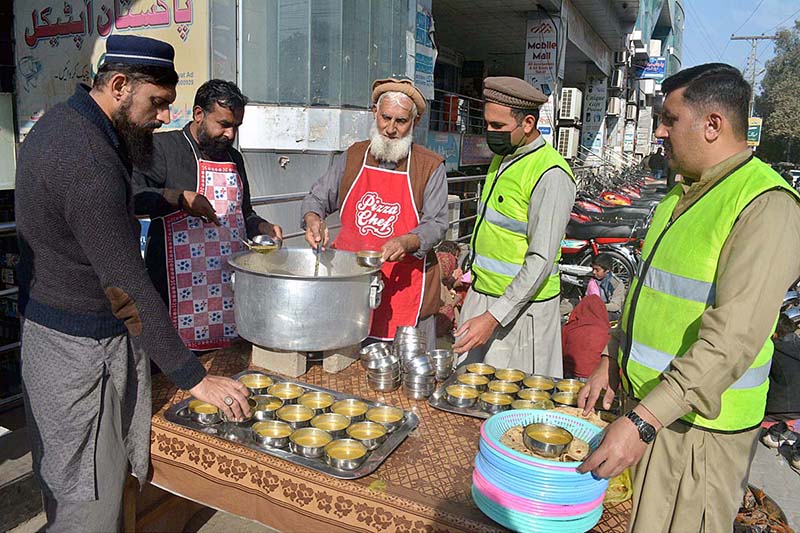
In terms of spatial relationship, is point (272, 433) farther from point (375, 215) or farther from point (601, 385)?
point (375, 215)

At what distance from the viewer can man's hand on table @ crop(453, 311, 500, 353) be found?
2172 mm

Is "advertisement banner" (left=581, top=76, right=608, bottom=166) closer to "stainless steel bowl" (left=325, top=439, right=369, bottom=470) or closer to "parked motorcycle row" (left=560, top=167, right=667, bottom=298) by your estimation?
"parked motorcycle row" (left=560, top=167, right=667, bottom=298)

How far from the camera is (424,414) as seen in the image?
1.92m

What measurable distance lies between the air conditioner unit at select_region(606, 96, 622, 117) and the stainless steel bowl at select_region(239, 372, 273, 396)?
22.2m

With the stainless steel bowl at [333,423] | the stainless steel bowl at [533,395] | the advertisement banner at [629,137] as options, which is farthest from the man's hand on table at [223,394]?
the advertisement banner at [629,137]

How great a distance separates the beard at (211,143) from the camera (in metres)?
2.45

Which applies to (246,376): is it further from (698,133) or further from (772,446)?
(772,446)

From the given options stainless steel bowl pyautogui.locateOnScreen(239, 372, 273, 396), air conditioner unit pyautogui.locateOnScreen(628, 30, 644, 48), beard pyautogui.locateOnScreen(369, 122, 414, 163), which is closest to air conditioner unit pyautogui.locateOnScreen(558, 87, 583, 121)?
air conditioner unit pyautogui.locateOnScreen(628, 30, 644, 48)

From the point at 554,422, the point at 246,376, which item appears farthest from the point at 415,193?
the point at 554,422

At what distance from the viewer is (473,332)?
220 centimetres

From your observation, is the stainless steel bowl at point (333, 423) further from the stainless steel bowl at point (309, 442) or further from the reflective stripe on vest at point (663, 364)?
the reflective stripe on vest at point (663, 364)

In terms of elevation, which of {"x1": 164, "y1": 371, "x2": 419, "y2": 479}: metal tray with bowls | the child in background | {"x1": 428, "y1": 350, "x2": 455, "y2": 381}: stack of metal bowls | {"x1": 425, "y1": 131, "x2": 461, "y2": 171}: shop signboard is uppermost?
{"x1": 425, "y1": 131, "x2": 461, "y2": 171}: shop signboard

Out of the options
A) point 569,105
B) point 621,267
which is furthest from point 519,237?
point 569,105

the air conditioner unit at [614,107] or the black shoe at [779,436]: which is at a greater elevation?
the air conditioner unit at [614,107]
